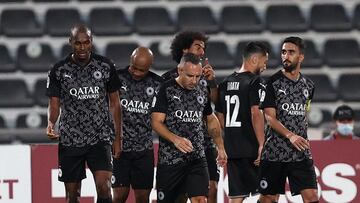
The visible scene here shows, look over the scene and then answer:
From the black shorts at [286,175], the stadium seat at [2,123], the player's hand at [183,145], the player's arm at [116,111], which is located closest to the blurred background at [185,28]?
the stadium seat at [2,123]

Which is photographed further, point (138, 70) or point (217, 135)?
point (138, 70)

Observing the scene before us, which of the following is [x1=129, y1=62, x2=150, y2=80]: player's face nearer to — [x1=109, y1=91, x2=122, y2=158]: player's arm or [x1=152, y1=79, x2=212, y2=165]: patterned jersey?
[x1=109, y1=91, x2=122, y2=158]: player's arm

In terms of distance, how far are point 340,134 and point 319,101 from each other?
267 cm

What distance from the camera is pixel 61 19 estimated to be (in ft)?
59.2

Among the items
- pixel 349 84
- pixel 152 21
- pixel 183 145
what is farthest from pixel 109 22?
pixel 183 145

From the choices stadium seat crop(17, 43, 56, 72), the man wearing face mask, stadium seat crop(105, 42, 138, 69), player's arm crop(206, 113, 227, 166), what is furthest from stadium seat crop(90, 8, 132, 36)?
player's arm crop(206, 113, 227, 166)

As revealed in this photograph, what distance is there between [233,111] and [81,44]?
214 cm

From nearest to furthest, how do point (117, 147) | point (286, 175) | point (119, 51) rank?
point (117, 147) → point (286, 175) → point (119, 51)

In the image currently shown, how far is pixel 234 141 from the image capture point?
1173 centimetres

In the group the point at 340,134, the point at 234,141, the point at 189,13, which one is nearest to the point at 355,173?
the point at 340,134

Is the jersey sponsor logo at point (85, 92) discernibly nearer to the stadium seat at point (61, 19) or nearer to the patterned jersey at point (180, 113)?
the patterned jersey at point (180, 113)

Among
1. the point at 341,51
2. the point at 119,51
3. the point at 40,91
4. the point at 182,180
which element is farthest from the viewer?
the point at 341,51

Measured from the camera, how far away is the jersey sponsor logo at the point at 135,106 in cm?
1152

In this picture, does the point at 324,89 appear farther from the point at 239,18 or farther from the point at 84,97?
the point at 84,97
